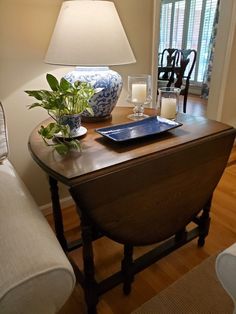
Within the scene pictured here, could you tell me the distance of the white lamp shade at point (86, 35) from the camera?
1.08 meters

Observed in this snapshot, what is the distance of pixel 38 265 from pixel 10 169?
558 millimetres

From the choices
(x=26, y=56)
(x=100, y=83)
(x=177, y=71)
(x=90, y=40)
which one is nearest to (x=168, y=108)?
(x=100, y=83)

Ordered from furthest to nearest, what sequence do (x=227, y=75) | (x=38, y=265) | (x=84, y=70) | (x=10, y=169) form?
(x=227, y=75) < (x=84, y=70) < (x=10, y=169) < (x=38, y=265)

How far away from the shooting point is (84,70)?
48.0 inches

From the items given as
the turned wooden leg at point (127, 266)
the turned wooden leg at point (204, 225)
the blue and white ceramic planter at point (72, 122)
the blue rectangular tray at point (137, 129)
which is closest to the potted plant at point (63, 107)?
the blue and white ceramic planter at point (72, 122)

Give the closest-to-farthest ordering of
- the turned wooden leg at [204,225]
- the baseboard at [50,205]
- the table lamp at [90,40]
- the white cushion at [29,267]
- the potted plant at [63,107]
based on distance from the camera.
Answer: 1. the white cushion at [29,267]
2. the potted plant at [63,107]
3. the table lamp at [90,40]
4. the turned wooden leg at [204,225]
5. the baseboard at [50,205]

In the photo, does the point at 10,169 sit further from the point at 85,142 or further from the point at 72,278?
the point at 72,278

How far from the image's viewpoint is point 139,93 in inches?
51.2

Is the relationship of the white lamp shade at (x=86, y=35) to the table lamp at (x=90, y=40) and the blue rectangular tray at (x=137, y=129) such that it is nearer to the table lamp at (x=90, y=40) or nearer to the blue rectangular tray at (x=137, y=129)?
the table lamp at (x=90, y=40)

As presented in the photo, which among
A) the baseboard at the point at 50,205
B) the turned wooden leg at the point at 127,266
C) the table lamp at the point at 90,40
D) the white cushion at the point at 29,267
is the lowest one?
the baseboard at the point at 50,205

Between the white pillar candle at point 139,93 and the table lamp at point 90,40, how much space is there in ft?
0.52

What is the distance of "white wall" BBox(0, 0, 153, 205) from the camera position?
50.2 inches

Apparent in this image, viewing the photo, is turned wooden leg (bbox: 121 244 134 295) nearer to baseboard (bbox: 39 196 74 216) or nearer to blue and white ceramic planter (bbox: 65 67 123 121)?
blue and white ceramic planter (bbox: 65 67 123 121)

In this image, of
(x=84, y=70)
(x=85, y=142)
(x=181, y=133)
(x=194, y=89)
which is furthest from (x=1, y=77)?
(x=194, y=89)
